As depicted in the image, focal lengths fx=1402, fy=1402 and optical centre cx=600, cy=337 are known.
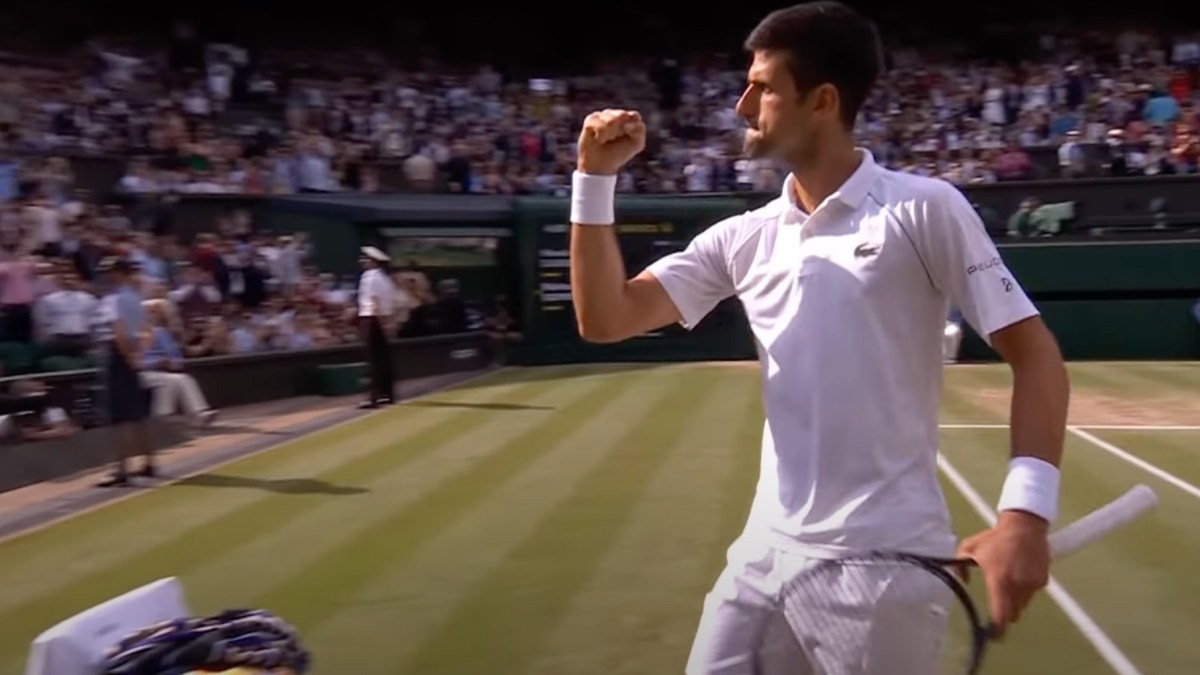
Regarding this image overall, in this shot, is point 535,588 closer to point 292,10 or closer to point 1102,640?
point 1102,640

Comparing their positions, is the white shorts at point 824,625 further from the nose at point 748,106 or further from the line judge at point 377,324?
the line judge at point 377,324

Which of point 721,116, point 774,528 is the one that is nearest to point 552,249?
point 721,116

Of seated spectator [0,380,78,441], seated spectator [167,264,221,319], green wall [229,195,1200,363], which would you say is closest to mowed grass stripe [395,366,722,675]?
seated spectator [0,380,78,441]

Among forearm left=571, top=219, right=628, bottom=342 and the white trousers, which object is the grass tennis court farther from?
forearm left=571, top=219, right=628, bottom=342

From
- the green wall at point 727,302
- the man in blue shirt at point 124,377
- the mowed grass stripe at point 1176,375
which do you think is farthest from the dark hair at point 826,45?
the green wall at point 727,302

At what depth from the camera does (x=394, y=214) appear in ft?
71.5

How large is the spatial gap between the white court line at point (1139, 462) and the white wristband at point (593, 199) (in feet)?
25.3

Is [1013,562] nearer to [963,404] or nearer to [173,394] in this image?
[173,394]

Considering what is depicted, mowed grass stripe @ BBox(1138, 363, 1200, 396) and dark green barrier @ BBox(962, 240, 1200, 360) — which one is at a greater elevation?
dark green barrier @ BBox(962, 240, 1200, 360)

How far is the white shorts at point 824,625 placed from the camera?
2.50m

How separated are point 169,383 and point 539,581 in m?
7.58

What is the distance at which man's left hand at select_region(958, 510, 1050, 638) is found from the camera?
2.31 metres

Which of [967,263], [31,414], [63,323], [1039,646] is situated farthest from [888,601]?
[63,323]

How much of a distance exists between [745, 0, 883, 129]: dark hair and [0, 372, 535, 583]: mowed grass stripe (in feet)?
18.3
